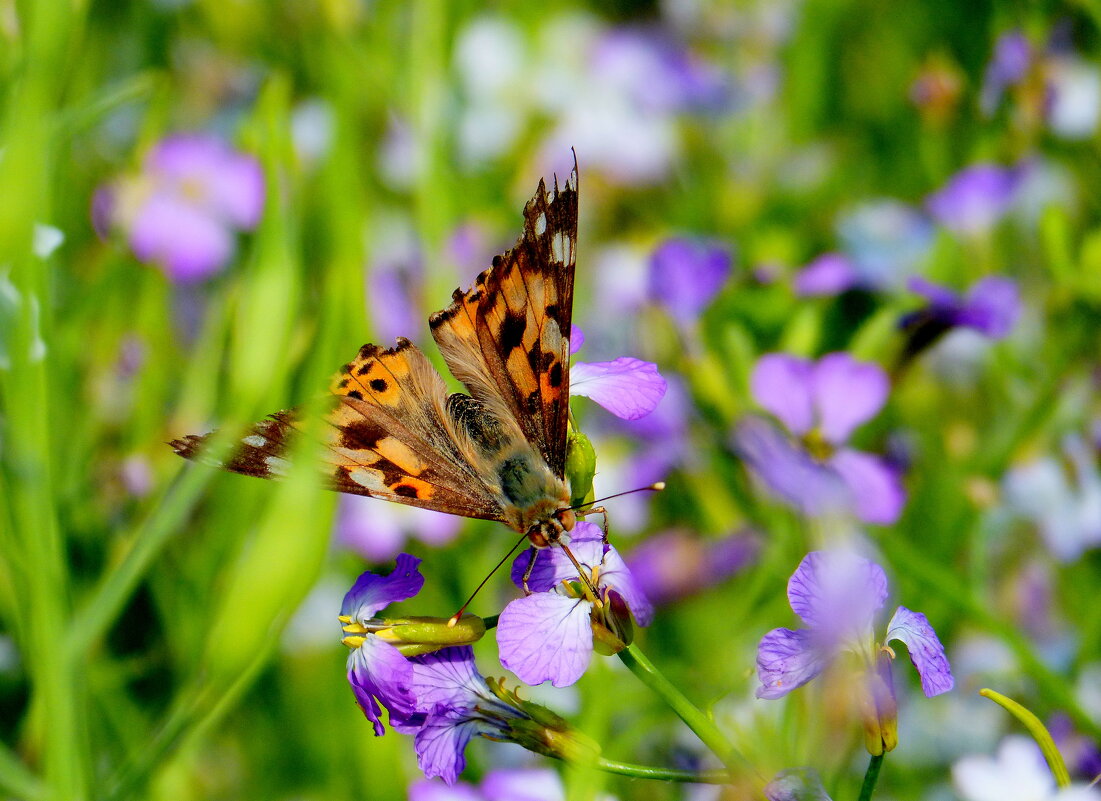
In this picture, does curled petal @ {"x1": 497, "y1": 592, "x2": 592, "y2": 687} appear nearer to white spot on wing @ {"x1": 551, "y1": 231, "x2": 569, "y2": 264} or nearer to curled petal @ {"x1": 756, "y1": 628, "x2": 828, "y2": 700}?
curled petal @ {"x1": 756, "y1": 628, "x2": 828, "y2": 700}

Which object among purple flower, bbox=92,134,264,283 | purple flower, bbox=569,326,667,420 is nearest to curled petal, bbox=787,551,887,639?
purple flower, bbox=569,326,667,420

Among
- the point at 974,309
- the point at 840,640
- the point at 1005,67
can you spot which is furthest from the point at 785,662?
the point at 1005,67

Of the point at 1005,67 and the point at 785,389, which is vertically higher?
the point at 1005,67

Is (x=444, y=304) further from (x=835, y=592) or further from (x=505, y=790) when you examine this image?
(x=835, y=592)

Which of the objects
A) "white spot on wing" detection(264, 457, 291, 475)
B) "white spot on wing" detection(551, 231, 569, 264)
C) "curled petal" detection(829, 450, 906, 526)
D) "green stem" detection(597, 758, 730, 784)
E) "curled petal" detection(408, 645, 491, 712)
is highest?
"white spot on wing" detection(551, 231, 569, 264)

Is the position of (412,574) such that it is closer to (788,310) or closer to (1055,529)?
(788,310)

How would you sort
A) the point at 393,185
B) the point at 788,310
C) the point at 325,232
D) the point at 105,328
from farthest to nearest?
1. the point at 393,185
2. the point at 325,232
3. the point at 105,328
4. the point at 788,310

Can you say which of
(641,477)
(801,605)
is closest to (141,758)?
(801,605)

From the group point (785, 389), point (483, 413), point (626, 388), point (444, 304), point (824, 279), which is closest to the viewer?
point (626, 388)
